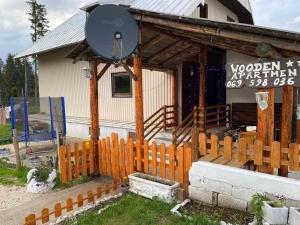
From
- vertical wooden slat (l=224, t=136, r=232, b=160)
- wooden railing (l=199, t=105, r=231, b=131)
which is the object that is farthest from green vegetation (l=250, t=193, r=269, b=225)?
wooden railing (l=199, t=105, r=231, b=131)

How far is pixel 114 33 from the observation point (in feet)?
19.1

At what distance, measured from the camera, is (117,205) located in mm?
5031

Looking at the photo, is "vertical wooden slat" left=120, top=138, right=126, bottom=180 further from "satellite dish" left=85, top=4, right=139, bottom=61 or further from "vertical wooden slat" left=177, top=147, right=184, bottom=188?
"satellite dish" left=85, top=4, right=139, bottom=61

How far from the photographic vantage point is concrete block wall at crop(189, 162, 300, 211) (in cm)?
403

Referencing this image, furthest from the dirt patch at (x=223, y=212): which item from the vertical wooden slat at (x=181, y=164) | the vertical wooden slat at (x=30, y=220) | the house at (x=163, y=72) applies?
the house at (x=163, y=72)

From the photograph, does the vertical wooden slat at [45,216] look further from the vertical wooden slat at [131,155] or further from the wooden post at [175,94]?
the wooden post at [175,94]

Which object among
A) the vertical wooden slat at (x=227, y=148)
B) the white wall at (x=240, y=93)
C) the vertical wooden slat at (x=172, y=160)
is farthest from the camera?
the white wall at (x=240, y=93)

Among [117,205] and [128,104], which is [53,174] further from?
[128,104]

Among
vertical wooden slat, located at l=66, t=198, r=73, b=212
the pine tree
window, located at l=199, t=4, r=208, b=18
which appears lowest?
vertical wooden slat, located at l=66, t=198, r=73, b=212

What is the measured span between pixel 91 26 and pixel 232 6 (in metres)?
10.5

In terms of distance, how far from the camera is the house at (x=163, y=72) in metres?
7.14

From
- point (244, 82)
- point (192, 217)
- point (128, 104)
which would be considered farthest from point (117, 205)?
point (128, 104)

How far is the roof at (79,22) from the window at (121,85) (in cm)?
245

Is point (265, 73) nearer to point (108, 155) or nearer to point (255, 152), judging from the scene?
point (255, 152)
